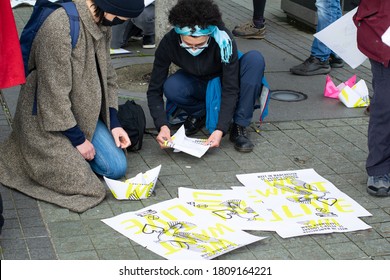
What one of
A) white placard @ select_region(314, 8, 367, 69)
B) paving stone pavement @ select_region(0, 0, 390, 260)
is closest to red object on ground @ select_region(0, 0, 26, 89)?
paving stone pavement @ select_region(0, 0, 390, 260)

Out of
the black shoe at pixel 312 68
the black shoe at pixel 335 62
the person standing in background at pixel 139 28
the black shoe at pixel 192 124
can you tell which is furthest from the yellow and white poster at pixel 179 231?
the person standing in background at pixel 139 28

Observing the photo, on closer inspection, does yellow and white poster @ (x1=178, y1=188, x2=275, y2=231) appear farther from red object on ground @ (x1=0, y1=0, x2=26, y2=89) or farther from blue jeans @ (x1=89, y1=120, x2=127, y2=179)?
red object on ground @ (x1=0, y1=0, x2=26, y2=89)

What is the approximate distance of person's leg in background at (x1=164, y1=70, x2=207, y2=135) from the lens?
18.5 ft

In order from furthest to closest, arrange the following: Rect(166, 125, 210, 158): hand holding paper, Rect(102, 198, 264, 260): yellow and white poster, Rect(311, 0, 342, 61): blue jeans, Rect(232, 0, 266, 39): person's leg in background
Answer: Rect(232, 0, 266, 39): person's leg in background → Rect(311, 0, 342, 61): blue jeans → Rect(166, 125, 210, 158): hand holding paper → Rect(102, 198, 264, 260): yellow and white poster

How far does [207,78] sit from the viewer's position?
5.63 meters

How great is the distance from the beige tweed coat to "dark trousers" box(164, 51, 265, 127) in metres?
0.81

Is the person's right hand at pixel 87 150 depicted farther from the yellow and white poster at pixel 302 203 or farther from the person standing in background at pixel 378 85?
the person standing in background at pixel 378 85

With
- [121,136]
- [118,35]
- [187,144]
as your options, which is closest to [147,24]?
[118,35]

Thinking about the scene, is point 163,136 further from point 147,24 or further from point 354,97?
point 147,24

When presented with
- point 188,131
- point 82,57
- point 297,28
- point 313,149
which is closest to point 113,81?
point 82,57

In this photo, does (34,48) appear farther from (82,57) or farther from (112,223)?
(112,223)
